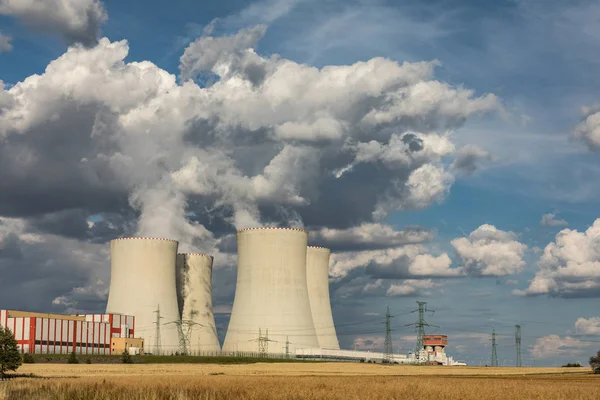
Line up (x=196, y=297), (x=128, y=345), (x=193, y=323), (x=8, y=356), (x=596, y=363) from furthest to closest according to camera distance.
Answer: (x=196, y=297)
(x=193, y=323)
(x=128, y=345)
(x=596, y=363)
(x=8, y=356)

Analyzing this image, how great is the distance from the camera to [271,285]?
234 feet

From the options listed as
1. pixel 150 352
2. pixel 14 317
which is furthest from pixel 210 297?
pixel 14 317

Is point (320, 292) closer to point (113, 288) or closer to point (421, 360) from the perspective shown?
point (113, 288)

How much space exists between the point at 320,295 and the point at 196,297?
1476 cm

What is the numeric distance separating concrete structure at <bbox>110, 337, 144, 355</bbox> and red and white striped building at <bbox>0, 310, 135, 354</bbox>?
47cm

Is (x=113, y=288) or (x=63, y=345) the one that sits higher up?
(x=113, y=288)

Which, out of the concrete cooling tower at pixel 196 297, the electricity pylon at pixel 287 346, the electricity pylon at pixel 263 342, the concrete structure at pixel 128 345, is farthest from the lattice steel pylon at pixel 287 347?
the concrete structure at pixel 128 345

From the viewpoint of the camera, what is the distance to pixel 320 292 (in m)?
87.4

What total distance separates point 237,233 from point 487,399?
53500 millimetres

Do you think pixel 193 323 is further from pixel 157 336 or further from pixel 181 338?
pixel 157 336

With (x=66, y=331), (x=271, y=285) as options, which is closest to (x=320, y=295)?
Answer: (x=271, y=285)

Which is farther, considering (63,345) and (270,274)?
(63,345)

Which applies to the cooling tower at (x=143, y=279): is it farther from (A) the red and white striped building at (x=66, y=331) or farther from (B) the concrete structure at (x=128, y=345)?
(B) the concrete structure at (x=128, y=345)

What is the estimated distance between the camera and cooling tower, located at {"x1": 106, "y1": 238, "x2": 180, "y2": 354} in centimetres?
7381
